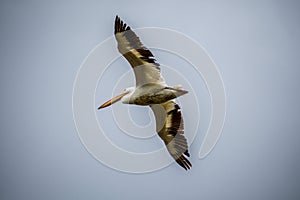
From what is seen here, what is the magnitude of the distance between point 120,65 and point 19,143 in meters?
15.0

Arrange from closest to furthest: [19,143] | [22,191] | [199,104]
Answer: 1. [199,104]
2. [22,191]
3. [19,143]

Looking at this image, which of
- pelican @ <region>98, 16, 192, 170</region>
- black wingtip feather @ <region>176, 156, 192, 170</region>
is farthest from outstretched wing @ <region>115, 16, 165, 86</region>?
black wingtip feather @ <region>176, 156, 192, 170</region>

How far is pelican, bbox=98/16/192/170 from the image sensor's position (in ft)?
24.1

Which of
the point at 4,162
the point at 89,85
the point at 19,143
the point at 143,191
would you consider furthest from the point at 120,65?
the point at 4,162

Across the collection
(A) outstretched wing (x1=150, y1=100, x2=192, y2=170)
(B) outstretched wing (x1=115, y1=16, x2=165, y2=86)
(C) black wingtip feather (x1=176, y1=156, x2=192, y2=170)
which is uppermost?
(B) outstretched wing (x1=115, y1=16, x2=165, y2=86)

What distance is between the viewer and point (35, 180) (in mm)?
20062

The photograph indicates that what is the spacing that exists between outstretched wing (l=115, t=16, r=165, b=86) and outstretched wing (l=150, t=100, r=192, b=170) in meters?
0.93

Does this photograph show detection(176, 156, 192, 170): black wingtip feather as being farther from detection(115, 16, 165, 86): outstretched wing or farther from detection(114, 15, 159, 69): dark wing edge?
detection(114, 15, 159, 69): dark wing edge

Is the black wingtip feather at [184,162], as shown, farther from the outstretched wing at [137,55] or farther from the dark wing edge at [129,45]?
the dark wing edge at [129,45]

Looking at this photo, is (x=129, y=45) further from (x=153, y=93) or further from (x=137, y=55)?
(x=153, y=93)

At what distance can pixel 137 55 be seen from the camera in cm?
753

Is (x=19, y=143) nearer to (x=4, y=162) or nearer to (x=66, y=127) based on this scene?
(x=4, y=162)

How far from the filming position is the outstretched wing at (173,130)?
8703 mm

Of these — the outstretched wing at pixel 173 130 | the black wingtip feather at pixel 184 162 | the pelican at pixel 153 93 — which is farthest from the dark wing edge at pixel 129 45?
the black wingtip feather at pixel 184 162
